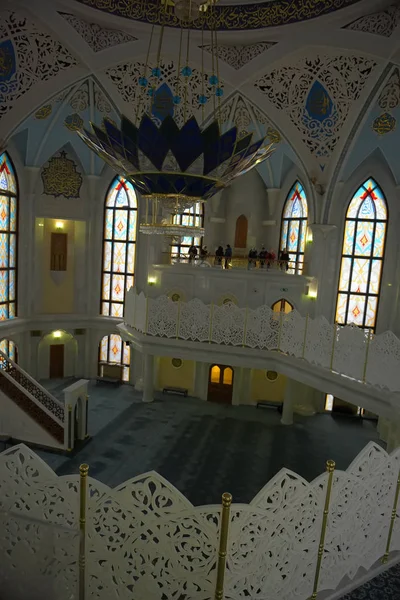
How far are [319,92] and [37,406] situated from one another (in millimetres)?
8208

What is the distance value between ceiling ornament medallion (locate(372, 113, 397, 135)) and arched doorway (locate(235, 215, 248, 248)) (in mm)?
4353

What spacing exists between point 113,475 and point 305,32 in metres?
8.57

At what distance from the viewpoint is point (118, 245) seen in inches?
497

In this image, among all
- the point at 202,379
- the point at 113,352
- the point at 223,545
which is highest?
the point at 223,545

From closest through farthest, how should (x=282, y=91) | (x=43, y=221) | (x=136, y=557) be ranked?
(x=136, y=557) < (x=282, y=91) < (x=43, y=221)

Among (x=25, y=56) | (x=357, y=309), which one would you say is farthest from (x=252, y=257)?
(x=25, y=56)

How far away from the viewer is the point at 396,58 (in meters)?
7.75

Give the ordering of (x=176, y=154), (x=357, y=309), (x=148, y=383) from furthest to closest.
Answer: (x=357, y=309) → (x=148, y=383) → (x=176, y=154)

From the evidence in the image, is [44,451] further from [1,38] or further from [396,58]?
[396,58]

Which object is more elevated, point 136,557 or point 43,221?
point 43,221

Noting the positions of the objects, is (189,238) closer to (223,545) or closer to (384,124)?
(384,124)

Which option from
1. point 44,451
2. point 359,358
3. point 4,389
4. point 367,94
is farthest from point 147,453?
point 367,94

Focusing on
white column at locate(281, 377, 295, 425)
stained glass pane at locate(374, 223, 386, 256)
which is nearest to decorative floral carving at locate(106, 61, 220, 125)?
stained glass pane at locate(374, 223, 386, 256)

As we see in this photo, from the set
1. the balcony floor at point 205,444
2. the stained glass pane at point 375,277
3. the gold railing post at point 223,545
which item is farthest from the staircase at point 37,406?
the stained glass pane at point 375,277
